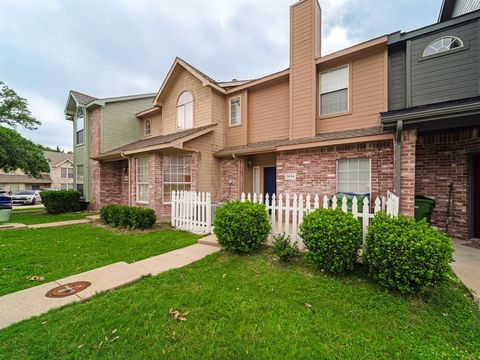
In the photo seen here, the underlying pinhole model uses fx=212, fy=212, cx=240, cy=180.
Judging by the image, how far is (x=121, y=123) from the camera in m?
13.6

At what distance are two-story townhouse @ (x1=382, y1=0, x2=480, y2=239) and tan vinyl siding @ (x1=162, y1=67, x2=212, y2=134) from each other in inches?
288

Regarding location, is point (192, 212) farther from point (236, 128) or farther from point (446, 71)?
point (446, 71)

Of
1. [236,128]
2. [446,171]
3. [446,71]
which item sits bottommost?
[446,171]

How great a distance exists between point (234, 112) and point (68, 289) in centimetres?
899

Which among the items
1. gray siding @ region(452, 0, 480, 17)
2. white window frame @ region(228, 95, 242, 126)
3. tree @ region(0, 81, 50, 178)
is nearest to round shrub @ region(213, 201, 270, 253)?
white window frame @ region(228, 95, 242, 126)

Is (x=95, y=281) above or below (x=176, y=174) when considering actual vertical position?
below

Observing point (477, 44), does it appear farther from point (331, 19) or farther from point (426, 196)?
point (331, 19)

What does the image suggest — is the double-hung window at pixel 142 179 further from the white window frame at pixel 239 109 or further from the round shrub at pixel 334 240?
the round shrub at pixel 334 240

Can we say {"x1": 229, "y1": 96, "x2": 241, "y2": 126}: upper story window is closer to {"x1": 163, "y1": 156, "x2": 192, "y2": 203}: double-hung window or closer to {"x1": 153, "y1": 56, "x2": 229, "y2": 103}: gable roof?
{"x1": 153, "y1": 56, "x2": 229, "y2": 103}: gable roof

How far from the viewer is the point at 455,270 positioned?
392 cm

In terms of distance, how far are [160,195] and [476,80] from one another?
1112 centimetres

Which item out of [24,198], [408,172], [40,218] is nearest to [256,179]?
[408,172]

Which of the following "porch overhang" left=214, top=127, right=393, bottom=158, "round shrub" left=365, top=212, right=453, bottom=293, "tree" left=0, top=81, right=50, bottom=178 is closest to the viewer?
"round shrub" left=365, top=212, right=453, bottom=293

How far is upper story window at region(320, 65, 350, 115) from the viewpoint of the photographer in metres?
7.68
